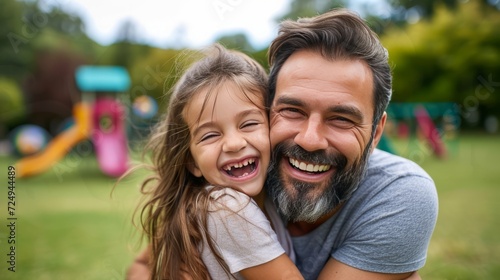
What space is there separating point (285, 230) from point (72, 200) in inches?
338

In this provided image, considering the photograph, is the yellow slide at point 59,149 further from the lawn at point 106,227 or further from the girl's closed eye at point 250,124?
the girl's closed eye at point 250,124

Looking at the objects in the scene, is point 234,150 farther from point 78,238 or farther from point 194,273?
point 78,238

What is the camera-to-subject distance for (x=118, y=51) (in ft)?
84.3

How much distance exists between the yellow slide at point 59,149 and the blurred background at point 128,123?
0.04 m

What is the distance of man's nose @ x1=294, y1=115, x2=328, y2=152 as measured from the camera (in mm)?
2346

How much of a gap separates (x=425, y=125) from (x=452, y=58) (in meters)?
8.71

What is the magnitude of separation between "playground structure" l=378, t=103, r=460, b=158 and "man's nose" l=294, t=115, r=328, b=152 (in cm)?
1335

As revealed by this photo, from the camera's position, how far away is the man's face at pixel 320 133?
7.84 feet

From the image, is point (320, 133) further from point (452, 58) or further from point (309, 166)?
point (452, 58)

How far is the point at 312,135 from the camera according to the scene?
92.7 inches

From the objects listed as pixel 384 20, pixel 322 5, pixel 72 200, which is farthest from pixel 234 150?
pixel 72 200

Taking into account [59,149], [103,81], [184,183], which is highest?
[184,183]

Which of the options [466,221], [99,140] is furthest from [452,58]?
[466,221]

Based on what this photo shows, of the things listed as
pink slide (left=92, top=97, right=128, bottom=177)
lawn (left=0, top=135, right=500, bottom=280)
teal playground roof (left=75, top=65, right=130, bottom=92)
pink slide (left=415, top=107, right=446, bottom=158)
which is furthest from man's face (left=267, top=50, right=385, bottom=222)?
pink slide (left=415, top=107, right=446, bottom=158)
